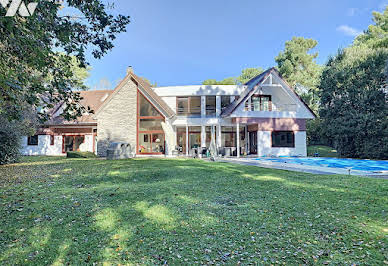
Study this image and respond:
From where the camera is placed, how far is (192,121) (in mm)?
20953

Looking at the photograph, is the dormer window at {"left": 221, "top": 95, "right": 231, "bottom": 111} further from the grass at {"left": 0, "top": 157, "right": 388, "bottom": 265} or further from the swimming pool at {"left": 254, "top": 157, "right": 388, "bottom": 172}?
the grass at {"left": 0, "top": 157, "right": 388, "bottom": 265}

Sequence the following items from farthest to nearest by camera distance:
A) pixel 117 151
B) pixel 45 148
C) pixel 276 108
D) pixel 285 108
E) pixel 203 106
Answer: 1. pixel 45 148
2. pixel 203 106
3. pixel 276 108
4. pixel 285 108
5. pixel 117 151

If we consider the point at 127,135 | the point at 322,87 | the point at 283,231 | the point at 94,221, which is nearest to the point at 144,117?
the point at 127,135

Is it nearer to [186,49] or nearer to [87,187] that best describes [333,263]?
[87,187]

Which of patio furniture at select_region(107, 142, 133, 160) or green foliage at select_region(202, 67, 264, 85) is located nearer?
patio furniture at select_region(107, 142, 133, 160)

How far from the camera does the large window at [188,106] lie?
22.0 m

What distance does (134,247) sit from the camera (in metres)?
3.16

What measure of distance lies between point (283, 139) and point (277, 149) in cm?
114

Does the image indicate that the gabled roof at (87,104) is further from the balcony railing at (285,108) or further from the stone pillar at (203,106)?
the balcony railing at (285,108)

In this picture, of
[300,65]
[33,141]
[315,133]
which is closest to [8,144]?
[33,141]

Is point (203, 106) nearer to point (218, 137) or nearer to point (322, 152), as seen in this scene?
point (218, 137)

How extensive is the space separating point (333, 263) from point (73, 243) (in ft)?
12.2

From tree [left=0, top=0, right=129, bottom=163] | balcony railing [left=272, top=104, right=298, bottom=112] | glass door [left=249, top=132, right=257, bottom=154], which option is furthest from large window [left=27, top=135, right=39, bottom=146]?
balcony railing [left=272, top=104, right=298, bottom=112]

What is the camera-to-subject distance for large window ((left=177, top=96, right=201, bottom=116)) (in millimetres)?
21984
